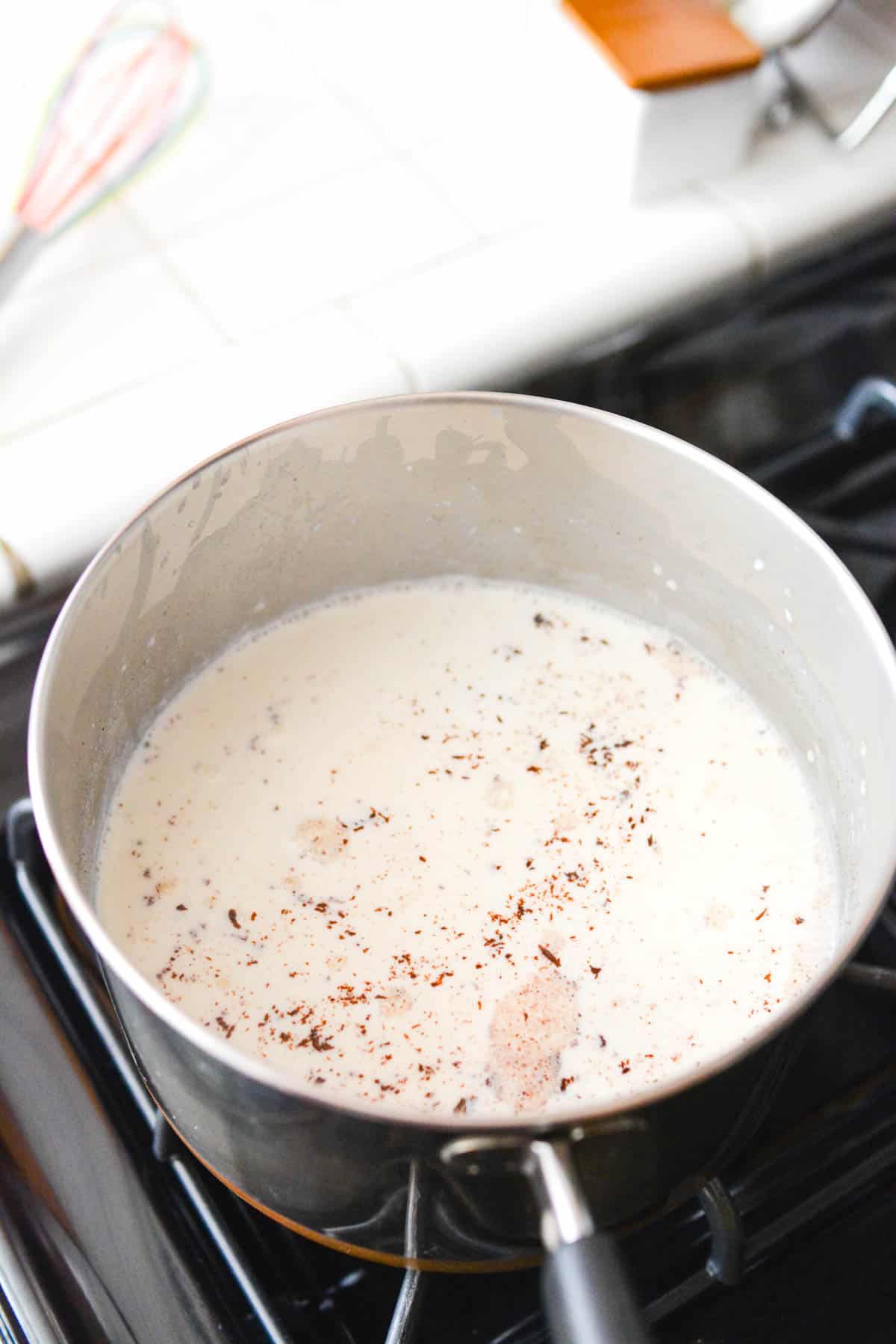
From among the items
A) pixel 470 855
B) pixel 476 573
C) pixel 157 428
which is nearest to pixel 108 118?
pixel 157 428

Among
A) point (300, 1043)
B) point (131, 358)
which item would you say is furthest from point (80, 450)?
point (300, 1043)

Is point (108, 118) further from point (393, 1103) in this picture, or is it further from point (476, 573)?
point (393, 1103)

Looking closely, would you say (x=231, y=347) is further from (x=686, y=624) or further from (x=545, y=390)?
(x=686, y=624)

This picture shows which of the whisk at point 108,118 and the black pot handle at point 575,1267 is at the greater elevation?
the whisk at point 108,118

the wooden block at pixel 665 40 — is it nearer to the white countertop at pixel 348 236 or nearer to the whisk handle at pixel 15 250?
the white countertop at pixel 348 236

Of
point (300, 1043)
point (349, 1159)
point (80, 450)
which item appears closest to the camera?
point (349, 1159)

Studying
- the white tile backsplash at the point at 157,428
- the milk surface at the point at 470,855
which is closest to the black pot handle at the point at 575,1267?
the milk surface at the point at 470,855

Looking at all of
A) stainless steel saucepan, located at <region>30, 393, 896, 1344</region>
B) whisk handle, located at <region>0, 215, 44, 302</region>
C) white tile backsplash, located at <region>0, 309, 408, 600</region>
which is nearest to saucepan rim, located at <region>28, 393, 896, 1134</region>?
stainless steel saucepan, located at <region>30, 393, 896, 1344</region>

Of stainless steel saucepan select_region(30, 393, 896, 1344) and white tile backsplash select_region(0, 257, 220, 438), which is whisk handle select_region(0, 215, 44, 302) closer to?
white tile backsplash select_region(0, 257, 220, 438)
